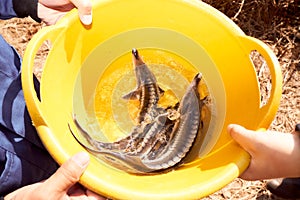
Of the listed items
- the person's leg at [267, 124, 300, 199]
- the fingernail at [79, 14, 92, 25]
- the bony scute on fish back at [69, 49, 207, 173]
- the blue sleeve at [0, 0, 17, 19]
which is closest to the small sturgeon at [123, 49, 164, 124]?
the bony scute on fish back at [69, 49, 207, 173]

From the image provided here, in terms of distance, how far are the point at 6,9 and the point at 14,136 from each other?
28cm

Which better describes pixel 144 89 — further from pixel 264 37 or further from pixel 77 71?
pixel 264 37

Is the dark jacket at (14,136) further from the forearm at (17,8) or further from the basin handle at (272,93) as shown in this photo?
the basin handle at (272,93)

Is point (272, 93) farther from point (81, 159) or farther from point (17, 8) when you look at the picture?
point (17, 8)

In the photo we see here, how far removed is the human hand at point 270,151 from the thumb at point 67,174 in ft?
Result: 0.95

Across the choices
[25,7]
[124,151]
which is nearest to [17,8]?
[25,7]

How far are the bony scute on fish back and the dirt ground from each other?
1.69ft

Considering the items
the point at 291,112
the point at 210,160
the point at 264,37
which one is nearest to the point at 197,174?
the point at 210,160

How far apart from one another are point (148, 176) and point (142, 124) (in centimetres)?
22

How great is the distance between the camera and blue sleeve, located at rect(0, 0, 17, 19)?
1024 millimetres

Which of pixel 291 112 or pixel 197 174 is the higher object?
pixel 197 174

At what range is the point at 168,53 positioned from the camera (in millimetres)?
1176

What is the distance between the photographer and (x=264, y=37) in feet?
5.51

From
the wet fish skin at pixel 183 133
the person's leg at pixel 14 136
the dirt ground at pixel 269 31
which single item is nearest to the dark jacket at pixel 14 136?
the person's leg at pixel 14 136
